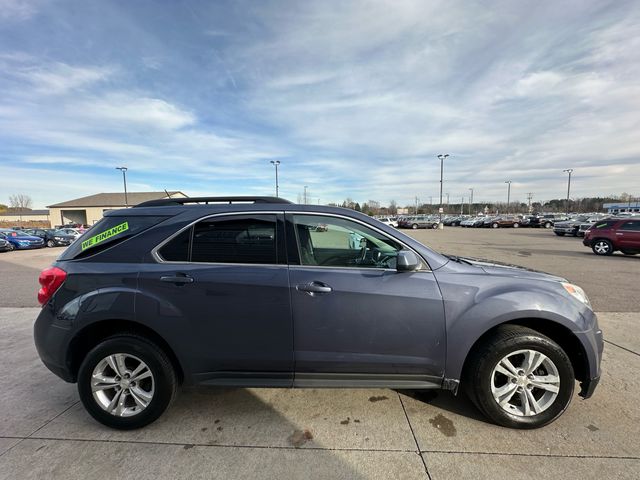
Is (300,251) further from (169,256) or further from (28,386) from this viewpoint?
(28,386)

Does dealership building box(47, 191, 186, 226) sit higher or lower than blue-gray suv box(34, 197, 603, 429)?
higher

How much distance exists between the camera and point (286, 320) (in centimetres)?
251

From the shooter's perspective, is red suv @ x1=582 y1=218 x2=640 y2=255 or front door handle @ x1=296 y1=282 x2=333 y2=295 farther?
red suv @ x1=582 y1=218 x2=640 y2=255

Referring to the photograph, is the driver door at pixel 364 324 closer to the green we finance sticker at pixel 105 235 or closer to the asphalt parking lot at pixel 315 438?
the asphalt parking lot at pixel 315 438

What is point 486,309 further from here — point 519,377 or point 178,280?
point 178,280

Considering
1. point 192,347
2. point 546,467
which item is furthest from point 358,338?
point 546,467

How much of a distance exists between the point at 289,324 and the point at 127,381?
1.44m

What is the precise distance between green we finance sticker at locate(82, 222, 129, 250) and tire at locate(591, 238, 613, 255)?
1707 cm

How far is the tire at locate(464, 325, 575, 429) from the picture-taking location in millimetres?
2521

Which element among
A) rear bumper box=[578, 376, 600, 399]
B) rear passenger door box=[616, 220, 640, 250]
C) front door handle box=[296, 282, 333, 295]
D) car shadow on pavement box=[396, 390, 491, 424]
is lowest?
car shadow on pavement box=[396, 390, 491, 424]

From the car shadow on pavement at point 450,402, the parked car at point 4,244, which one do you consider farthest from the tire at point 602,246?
the parked car at point 4,244

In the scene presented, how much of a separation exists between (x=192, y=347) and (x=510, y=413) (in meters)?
2.66

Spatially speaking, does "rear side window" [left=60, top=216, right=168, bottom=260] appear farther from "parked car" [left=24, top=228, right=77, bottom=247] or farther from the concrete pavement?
"parked car" [left=24, top=228, right=77, bottom=247]

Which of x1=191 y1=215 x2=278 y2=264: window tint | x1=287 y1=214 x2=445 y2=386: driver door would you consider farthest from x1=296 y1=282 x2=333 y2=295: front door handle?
x1=191 y1=215 x2=278 y2=264: window tint
